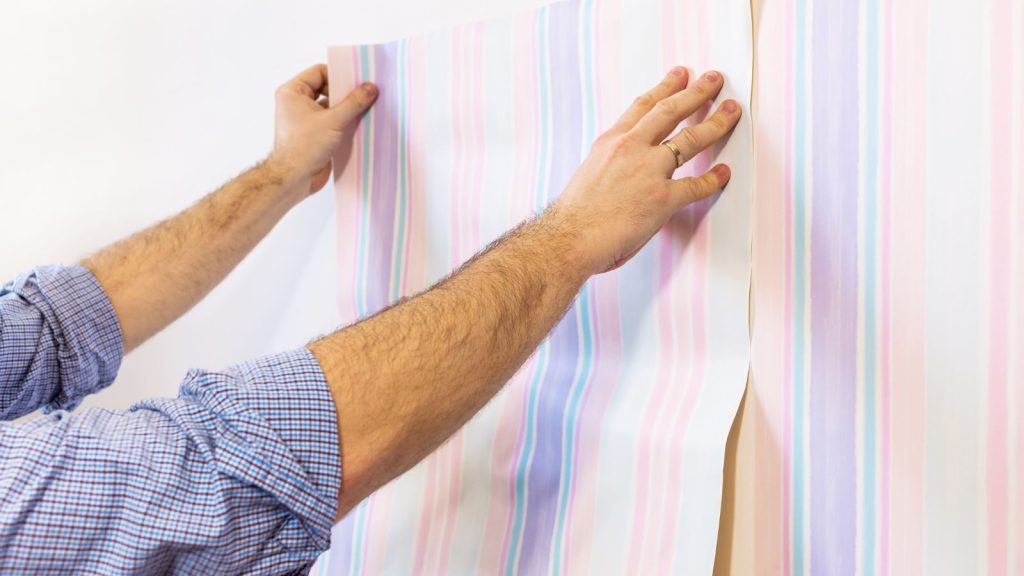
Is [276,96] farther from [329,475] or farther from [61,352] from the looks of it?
[329,475]

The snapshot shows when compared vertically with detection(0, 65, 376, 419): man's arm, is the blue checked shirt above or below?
below

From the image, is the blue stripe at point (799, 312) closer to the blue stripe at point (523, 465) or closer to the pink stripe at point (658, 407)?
the pink stripe at point (658, 407)

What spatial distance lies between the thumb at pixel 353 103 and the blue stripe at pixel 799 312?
51 cm

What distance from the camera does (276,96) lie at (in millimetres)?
1019

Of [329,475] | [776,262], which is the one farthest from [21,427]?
[776,262]

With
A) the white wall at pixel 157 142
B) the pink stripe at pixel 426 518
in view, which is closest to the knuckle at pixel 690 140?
the pink stripe at pixel 426 518

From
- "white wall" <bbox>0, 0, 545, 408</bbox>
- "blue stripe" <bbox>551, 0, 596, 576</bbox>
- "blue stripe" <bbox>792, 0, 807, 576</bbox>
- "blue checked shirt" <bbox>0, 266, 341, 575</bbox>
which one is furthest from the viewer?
"white wall" <bbox>0, 0, 545, 408</bbox>

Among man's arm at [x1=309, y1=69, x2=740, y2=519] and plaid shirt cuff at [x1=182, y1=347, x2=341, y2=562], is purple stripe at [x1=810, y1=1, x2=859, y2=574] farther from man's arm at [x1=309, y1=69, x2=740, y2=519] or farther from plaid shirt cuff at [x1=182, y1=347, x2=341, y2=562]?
plaid shirt cuff at [x1=182, y1=347, x2=341, y2=562]

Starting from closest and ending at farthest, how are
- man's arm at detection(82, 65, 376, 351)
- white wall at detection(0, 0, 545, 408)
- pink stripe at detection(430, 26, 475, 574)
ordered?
1. pink stripe at detection(430, 26, 475, 574)
2. man's arm at detection(82, 65, 376, 351)
3. white wall at detection(0, 0, 545, 408)

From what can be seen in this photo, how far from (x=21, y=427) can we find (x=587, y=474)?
0.44 m

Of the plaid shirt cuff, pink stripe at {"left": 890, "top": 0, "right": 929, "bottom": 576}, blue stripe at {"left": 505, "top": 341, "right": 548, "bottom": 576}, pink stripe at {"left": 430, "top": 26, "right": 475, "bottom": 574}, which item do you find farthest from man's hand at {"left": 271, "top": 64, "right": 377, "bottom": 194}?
pink stripe at {"left": 890, "top": 0, "right": 929, "bottom": 576}

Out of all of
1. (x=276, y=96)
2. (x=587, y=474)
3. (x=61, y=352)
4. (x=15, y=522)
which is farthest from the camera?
(x=276, y=96)

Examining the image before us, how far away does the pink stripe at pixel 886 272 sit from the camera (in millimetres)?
577

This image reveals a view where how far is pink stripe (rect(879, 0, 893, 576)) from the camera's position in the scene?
577 mm
